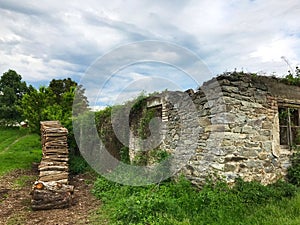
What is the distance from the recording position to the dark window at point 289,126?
5777 millimetres

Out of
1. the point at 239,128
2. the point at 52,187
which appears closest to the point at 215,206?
the point at 239,128

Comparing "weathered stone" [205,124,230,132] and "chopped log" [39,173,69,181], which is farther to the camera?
"chopped log" [39,173,69,181]

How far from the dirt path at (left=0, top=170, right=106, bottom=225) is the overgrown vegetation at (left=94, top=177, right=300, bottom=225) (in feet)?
1.60

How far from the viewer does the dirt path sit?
4.59 metres

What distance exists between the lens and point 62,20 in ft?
23.6

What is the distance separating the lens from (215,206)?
4195 millimetres

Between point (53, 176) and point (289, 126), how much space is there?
19.3 ft

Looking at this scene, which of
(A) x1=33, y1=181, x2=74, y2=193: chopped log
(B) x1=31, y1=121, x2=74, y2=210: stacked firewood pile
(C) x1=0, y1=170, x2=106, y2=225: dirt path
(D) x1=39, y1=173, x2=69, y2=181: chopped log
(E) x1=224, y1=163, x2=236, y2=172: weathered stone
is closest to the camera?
(C) x1=0, y1=170, x2=106, y2=225: dirt path

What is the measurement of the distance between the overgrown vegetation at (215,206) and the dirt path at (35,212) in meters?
0.49

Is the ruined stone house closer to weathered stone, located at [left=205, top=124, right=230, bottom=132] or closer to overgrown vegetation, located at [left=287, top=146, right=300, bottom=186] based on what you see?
weathered stone, located at [left=205, top=124, right=230, bottom=132]

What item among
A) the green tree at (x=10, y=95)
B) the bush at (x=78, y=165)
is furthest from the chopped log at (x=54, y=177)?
the green tree at (x=10, y=95)

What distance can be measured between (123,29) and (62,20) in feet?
6.40

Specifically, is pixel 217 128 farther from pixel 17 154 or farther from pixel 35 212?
pixel 17 154

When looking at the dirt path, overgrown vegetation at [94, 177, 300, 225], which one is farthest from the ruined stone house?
the dirt path
